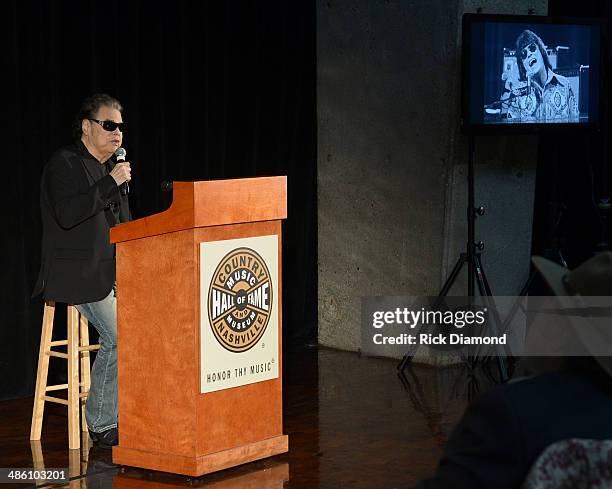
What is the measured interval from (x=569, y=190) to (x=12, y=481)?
177 inches

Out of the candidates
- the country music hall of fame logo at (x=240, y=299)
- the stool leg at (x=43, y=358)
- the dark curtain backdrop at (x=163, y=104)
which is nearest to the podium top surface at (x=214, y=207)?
the country music hall of fame logo at (x=240, y=299)

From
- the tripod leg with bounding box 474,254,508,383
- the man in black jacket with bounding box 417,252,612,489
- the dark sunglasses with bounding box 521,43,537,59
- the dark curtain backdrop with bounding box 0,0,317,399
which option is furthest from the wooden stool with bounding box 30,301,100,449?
the man in black jacket with bounding box 417,252,612,489

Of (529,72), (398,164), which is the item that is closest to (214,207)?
(529,72)

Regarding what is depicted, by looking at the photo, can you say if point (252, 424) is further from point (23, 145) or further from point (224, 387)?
point (23, 145)

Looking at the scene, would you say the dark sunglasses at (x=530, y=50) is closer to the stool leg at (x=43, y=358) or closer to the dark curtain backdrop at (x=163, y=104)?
the dark curtain backdrop at (x=163, y=104)

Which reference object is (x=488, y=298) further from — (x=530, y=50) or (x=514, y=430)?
(x=514, y=430)

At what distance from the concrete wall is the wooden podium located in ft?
7.70

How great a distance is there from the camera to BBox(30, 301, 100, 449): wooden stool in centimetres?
476

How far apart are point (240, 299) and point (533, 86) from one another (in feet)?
8.73

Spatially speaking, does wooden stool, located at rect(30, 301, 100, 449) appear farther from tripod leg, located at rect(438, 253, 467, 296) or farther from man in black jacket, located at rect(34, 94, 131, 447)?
tripod leg, located at rect(438, 253, 467, 296)

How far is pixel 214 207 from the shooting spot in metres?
4.12

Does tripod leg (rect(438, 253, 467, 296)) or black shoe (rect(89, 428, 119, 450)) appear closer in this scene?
black shoe (rect(89, 428, 119, 450))

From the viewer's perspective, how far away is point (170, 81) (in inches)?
252

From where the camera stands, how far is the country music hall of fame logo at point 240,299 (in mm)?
4164
